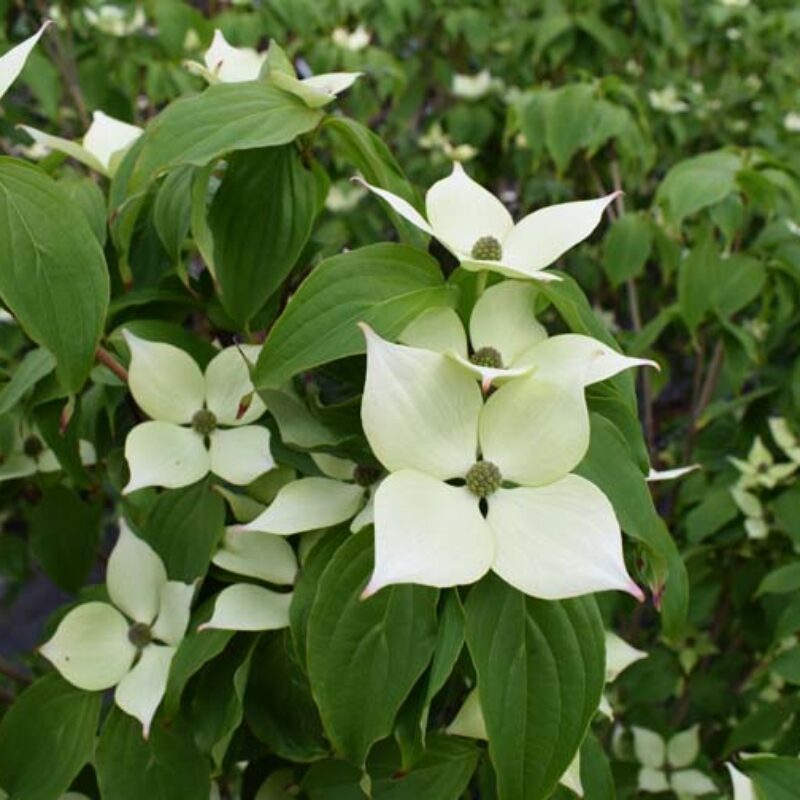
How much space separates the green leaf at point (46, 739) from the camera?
69 centimetres

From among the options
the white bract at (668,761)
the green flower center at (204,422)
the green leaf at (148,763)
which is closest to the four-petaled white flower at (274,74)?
the green flower center at (204,422)

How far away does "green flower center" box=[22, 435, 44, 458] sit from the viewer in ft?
2.96

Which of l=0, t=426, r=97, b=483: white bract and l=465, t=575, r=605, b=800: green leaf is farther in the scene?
l=0, t=426, r=97, b=483: white bract

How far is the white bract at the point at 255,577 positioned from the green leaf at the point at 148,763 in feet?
0.32

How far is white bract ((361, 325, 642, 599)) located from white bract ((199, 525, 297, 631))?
0.15 meters

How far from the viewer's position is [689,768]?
124cm

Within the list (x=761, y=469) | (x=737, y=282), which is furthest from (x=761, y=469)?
(x=737, y=282)

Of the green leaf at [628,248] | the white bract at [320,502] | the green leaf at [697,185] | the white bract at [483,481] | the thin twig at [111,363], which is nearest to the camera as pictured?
the white bract at [483,481]

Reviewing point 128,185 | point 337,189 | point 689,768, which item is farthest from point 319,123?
point 337,189

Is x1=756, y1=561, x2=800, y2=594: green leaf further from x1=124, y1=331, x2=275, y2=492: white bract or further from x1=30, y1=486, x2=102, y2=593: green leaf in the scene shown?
x1=30, y1=486, x2=102, y2=593: green leaf

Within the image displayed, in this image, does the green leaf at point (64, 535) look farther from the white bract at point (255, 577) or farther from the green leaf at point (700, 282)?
the green leaf at point (700, 282)

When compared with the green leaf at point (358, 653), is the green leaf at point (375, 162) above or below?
above

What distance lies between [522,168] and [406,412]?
1.65 m

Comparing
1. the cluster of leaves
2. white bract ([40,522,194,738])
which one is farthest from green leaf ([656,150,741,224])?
white bract ([40,522,194,738])
